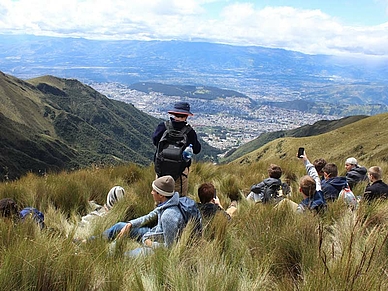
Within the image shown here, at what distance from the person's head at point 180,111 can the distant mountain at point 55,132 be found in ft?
125

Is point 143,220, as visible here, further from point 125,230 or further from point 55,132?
point 55,132

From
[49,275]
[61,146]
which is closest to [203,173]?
[49,275]

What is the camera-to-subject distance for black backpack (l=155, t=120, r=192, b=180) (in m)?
5.26

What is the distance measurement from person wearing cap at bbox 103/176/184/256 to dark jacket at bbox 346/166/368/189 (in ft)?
14.9

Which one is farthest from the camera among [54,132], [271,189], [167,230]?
[54,132]

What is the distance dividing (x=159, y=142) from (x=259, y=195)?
93.3 inches

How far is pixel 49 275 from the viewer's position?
7.68 feet

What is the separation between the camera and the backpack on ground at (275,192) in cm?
613

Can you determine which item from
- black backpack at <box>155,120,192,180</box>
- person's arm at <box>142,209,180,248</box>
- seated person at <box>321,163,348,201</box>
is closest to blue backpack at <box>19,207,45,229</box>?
person's arm at <box>142,209,180,248</box>

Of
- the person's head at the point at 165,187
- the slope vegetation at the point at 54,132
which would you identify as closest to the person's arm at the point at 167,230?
the person's head at the point at 165,187

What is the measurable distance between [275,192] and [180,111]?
2.53 metres

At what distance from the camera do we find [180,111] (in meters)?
5.33

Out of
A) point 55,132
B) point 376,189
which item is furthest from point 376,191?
point 55,132

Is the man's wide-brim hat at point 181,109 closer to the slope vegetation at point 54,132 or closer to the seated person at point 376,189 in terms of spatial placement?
the seated person at point 376,189
